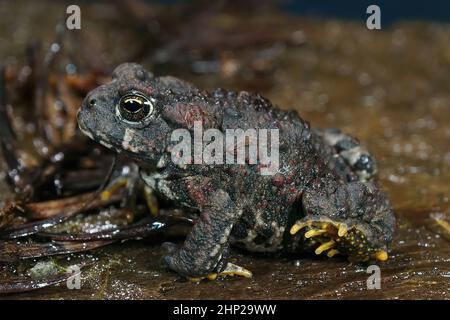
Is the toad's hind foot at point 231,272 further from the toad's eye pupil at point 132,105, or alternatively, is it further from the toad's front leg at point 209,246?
the toad's eye pupil at point 132,105

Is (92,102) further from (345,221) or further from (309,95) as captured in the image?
(309,95)

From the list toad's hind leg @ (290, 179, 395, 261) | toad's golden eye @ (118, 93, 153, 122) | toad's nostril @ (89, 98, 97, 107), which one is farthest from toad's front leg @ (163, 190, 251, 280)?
toad's nostril @ (89, 98, 97, 107)

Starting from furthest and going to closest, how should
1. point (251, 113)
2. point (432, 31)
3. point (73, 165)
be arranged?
point (432, 31) < point (73, 165) < point (251, 113)

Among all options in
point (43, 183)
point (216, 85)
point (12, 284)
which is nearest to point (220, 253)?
point (12, 284)

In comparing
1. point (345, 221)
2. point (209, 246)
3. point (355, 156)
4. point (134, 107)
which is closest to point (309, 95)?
point (355, 156)

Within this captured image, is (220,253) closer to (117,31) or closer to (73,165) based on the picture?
(73,165)

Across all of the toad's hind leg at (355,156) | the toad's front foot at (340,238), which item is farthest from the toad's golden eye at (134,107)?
the toad's hind leg at (355,156)
